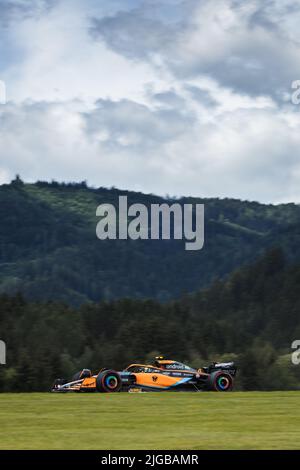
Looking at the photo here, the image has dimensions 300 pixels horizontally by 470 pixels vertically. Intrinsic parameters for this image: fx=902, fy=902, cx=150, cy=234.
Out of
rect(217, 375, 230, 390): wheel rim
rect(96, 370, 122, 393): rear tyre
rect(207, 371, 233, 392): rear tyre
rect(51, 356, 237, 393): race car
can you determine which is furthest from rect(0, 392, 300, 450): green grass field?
rect(217, 375, 230, 390): wheel rim

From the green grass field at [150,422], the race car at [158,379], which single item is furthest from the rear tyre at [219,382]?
the green grass field at [150,422]

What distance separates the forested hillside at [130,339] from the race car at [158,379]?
40.6m

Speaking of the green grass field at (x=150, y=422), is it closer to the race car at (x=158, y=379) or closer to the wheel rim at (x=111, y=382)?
the wheel rim at (x=111, y=382)

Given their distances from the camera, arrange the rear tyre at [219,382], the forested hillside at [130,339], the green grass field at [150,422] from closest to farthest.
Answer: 1. the green grass field at [150,422]
2. the rear tyre at [219,382]
3. the forested hillside at [130,339]

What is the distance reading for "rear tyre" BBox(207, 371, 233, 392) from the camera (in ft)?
88.0

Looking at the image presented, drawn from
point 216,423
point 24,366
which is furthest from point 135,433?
point 24,366

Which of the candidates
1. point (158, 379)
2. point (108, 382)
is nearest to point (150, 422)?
point (108, 382)

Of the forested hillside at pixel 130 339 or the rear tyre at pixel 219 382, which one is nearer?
the rear tyre at pixel 219 382

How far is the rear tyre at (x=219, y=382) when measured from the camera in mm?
26834

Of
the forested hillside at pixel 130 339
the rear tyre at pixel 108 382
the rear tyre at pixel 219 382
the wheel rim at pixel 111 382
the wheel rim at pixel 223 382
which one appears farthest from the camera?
the forested hillside at pixel 130 339

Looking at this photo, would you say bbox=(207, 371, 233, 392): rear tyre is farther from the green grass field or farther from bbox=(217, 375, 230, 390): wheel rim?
the green grass field
